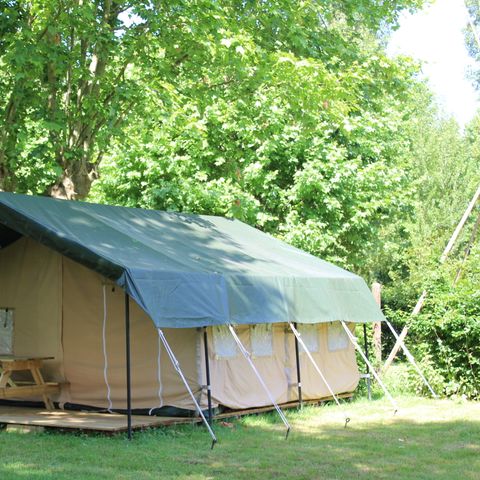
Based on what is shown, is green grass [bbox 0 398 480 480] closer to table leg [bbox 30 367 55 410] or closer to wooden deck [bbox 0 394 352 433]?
wooden deck [bbox 0 394 352 433]

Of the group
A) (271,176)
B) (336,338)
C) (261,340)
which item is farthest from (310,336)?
(271,176)

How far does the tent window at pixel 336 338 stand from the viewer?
1295 cm

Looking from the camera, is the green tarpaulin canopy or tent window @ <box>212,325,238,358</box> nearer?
the green tarpaulin canopy

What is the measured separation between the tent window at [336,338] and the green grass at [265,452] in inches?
87.2

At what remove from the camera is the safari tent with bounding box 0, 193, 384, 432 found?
31.0 feet

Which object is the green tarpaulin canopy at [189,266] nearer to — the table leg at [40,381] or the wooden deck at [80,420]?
the wooden deck at [80,420]

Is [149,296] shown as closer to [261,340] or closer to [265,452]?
[265,452]

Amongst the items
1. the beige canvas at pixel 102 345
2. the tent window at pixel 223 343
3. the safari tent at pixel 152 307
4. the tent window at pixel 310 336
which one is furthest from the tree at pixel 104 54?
the tent window at pixel 310 336

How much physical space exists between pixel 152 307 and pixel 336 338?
16.5 feet

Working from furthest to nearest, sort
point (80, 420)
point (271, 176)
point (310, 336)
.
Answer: point (271, 176), point (310, 336), point (80, 420)

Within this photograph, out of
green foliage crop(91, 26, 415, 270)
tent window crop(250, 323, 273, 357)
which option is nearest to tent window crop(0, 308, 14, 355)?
tent window crop(250, 323, 273, 357)

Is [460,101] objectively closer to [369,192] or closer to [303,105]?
[369,192]

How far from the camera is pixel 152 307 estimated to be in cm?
876

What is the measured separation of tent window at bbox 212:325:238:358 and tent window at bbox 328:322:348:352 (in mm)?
2539
